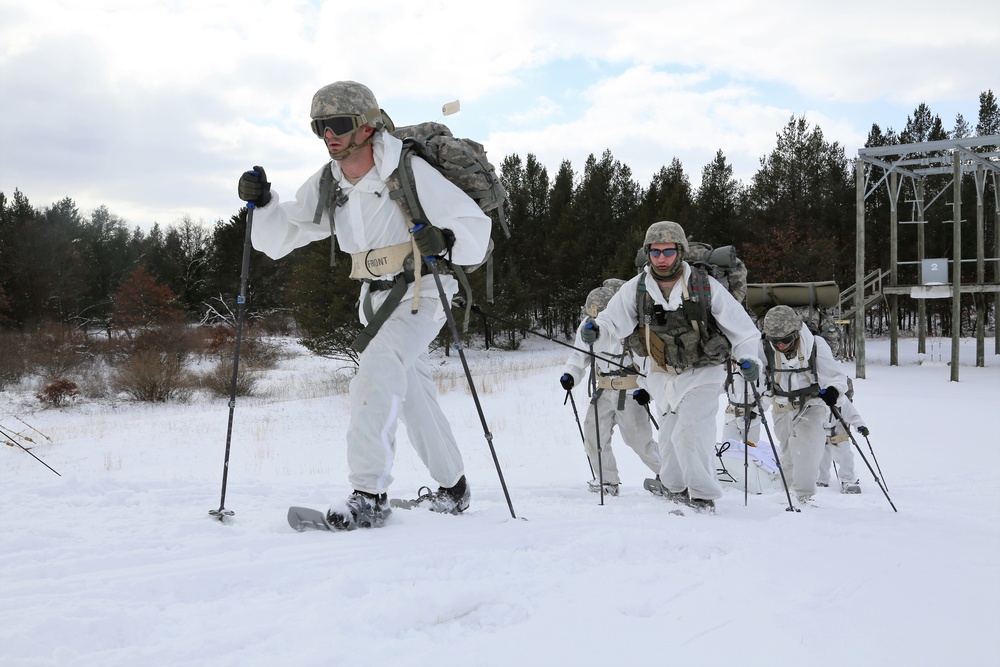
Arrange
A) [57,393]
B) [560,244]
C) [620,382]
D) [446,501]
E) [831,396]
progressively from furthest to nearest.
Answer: [560,244] → [57,393] → [620,382] → [831,396] → [446,501]

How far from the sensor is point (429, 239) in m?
4.07

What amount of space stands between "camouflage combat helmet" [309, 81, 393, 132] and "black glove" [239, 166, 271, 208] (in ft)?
1.59

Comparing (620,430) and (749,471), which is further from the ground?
(620,430)

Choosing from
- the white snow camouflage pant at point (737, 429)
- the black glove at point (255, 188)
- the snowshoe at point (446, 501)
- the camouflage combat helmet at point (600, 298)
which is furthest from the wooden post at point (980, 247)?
the black glove at point (255, 188)

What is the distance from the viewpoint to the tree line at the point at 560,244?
35.9 meters

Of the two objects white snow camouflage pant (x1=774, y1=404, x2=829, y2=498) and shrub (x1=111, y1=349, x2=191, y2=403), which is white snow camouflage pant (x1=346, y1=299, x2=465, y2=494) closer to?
white snow camouflage pant (x1=774, y1=404, x2=829, y2=498)

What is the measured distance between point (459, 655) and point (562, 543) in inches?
47.2

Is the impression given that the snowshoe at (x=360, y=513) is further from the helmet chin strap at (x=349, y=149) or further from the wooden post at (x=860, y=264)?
the wooden post at (x=860, y=264)

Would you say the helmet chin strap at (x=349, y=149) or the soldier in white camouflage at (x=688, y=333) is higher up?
the helmet chin strap at (x=349, y=149)

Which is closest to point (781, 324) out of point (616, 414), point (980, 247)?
point (616, 414)

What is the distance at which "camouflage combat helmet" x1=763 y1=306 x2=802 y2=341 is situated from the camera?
7887 millimetres

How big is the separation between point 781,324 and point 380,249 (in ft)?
17.1

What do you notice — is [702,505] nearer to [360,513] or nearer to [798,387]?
[360,513]

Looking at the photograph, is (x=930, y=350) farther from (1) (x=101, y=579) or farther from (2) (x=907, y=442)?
(1) (x=101, y=579)
